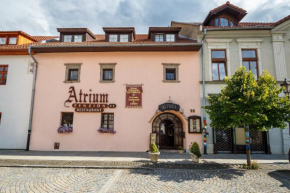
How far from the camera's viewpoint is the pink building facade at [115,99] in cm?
1203

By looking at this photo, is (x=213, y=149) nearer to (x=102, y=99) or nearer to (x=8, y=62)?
(x=102, y=99)

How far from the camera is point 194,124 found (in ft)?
39.0

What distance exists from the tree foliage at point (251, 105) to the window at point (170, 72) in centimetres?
454

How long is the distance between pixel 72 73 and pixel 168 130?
8.25m

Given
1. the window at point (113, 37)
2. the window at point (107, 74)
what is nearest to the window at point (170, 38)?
the window at point (113, 37)

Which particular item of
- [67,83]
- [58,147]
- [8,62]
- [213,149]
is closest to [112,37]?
[67,83]

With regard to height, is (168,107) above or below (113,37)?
below

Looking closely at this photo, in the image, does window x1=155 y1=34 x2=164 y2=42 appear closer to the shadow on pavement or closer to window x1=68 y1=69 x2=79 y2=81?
window x1=68 y1=69 x2=79 y2=81

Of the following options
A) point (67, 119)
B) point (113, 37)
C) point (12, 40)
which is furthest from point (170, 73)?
point (12, 40)

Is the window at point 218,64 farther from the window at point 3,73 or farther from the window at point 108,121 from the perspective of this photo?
the window at point 3,73

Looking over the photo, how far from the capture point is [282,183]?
242 inches

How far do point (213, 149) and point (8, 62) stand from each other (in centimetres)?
1591

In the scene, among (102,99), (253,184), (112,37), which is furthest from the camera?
(112,37)

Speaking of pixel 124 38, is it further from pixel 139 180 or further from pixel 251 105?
pixel 139 180
